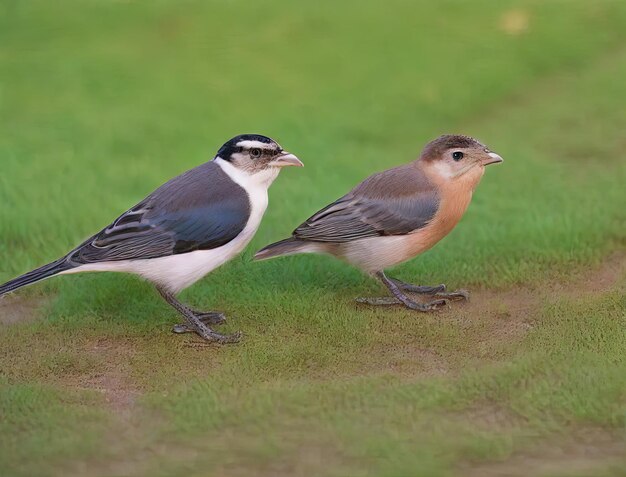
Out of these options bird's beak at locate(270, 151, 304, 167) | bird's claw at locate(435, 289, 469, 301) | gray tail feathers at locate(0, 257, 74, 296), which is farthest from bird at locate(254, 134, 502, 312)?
gray tail feathers at locate(0, 257, 74, 296)

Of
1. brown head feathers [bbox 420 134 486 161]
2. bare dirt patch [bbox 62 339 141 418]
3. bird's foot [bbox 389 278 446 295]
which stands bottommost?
bird's foot [bbox 389 278 446 295]


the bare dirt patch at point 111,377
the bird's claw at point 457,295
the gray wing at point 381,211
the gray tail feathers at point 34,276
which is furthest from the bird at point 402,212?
the gray tail feathers at point 34,276

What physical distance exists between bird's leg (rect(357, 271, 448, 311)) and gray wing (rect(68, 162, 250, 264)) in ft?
2.56

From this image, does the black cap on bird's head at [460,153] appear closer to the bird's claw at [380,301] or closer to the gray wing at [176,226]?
the bird's claw at [380,301]

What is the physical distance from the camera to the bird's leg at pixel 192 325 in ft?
13.0

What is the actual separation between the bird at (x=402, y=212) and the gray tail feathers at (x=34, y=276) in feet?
2.87

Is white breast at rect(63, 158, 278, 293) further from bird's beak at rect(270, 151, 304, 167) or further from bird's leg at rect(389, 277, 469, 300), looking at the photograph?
bird's leg at rect(389, 277, 469, 300)

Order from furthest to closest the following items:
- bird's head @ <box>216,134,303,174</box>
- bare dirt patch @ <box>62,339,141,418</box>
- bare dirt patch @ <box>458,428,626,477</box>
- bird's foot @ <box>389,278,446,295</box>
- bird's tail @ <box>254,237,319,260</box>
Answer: bird's foot @ <box>389,278,446,295</box>, bird's tail @ <box>254,237,319,260</box>, bird's head @ <box>216,134,303,174</box>, bare dirt patch @ <box>62,339,141,418</box>, bare dirt patch @ <box>458,428,626,477</box>

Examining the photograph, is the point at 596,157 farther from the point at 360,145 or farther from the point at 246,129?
the point at 246,129

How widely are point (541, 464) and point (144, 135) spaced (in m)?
3.92

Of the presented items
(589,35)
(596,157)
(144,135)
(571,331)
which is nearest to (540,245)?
(571,331)

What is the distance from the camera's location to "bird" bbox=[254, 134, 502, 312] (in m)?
4.08

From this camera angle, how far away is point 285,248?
4.18 metres

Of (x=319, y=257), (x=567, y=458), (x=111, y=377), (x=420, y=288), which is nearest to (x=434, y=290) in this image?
(x=420, y=288)
